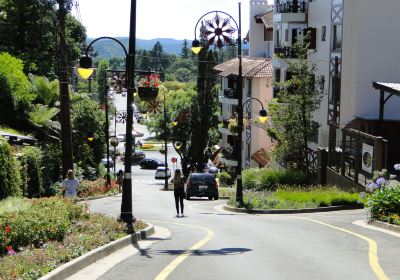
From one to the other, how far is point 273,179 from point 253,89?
24413 mm

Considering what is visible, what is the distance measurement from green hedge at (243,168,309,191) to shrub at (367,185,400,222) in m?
17.3

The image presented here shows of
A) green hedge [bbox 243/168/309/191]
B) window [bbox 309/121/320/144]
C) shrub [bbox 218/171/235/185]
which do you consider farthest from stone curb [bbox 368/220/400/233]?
shrub [bbox 218/171/235/185]

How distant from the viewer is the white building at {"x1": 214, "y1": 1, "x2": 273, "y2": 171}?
61219 mm

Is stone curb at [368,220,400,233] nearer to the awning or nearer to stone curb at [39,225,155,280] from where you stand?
stone curb at [39,225,155,280]

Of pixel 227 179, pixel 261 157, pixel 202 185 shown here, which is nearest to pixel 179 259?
pixel 202 185

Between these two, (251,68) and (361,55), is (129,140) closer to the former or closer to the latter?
(361,55)

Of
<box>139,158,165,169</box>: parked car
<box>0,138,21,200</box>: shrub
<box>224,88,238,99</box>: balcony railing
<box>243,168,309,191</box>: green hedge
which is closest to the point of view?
<box>0,138,21,200</box>: shrub

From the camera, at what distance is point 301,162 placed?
4066 centimetres

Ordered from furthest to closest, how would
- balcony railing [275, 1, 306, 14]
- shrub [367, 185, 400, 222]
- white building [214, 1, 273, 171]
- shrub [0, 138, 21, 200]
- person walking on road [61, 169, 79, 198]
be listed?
white building [214, 1, 273, 171], balcony railing [275, 1, 306, 14], shrub [0, 138, 21, 200], person walking on road [61, 169, 79, 198], shrub [367, 185, 400, 222]

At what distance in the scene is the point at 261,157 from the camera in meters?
60.2

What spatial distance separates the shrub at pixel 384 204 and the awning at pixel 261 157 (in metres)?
37.6

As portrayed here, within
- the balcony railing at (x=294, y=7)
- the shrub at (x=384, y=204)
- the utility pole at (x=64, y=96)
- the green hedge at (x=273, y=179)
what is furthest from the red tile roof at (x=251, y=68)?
the shrub at (x=384, y=204)

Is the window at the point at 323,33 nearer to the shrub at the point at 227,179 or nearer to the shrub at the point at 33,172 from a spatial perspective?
the shrub at the point at 227,179

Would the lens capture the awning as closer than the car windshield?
No
